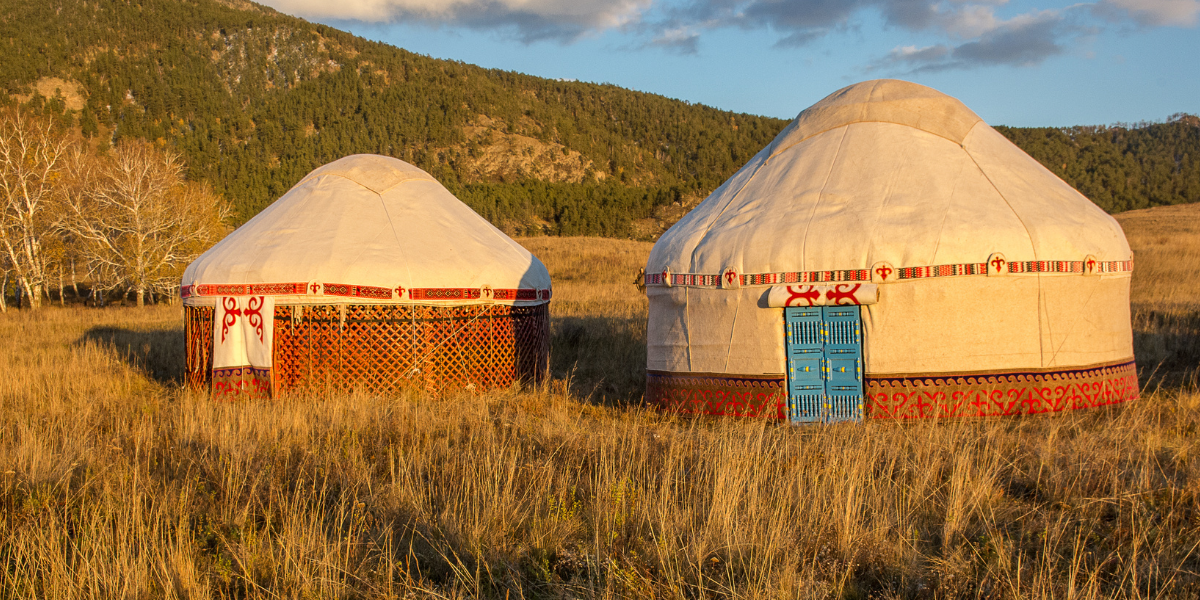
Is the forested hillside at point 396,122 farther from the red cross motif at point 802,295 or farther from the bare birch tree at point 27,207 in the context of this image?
the red cross motif at point 802,295

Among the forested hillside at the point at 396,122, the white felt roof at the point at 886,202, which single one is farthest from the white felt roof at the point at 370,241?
the forested hillside at the point at 396,122

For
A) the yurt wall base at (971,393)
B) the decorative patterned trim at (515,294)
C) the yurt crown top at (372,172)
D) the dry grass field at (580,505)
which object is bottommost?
the dry grass field at (580,505)

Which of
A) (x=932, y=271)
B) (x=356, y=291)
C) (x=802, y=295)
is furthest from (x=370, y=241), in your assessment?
(x=932, y=271)

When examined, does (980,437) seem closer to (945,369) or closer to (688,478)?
(945,369)

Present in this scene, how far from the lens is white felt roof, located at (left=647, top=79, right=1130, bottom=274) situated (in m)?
5.63

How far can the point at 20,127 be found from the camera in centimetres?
1875

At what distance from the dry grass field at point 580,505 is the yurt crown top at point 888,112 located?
256 cm

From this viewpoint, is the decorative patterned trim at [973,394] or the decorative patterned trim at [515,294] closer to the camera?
the decorative patterned trim at [973,394]

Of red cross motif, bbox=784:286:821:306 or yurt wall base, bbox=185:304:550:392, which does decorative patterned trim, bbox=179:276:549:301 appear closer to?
yurt wall base, bbox=185:304:550:392

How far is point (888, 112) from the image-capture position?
684 centimetres

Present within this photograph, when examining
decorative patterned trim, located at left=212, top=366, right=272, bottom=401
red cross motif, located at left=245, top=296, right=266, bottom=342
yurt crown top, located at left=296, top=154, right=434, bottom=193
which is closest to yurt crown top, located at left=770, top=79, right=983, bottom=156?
yurt crown top, located at left=296, top=154, right=434, bottom=193

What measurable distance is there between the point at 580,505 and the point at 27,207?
20.5 meters

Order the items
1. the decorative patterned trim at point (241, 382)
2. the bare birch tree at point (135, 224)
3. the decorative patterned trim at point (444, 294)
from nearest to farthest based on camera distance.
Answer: the decorative patterned trim at point (241, 382) < the decorative patterned trim at point (444, 294) < the bare birch tree at point (135, 224)

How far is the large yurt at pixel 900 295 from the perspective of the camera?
560 cm
